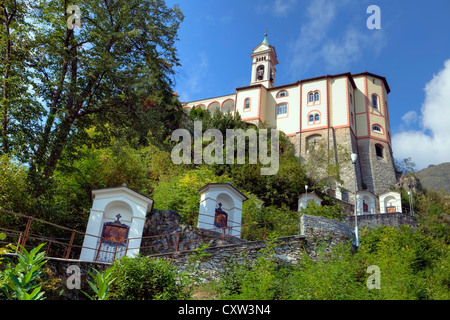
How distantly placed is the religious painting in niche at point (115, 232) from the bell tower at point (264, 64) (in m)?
39.7

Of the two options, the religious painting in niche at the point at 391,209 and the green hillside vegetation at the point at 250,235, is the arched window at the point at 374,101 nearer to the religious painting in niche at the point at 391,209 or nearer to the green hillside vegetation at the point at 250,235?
the religious painting in niche at the point at 391,209

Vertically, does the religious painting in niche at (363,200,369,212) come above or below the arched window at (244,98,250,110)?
below

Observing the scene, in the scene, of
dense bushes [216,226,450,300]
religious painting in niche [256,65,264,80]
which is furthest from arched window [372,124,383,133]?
dense bushes [216,226,450,300]

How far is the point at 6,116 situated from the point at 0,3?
14.0 ft

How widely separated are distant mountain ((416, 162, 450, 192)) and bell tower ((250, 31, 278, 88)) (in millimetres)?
37159

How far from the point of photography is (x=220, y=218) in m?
15.8

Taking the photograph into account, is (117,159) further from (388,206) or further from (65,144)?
(388,206)

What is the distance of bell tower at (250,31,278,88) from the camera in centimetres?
5069

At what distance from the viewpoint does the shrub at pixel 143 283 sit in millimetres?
7993

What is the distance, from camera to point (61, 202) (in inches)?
614

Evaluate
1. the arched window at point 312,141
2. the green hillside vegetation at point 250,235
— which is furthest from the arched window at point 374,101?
the green hillside vegetation at point 250,235

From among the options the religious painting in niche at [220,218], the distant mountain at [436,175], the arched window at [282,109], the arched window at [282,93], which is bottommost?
the religious painting in niche at [220,218]

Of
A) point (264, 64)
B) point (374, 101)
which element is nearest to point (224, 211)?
point (374, 101)

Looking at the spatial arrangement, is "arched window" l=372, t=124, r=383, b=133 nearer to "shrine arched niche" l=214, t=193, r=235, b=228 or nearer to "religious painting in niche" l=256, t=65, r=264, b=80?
"religious painting in niche" l=256, t=65, r=264, b=80
